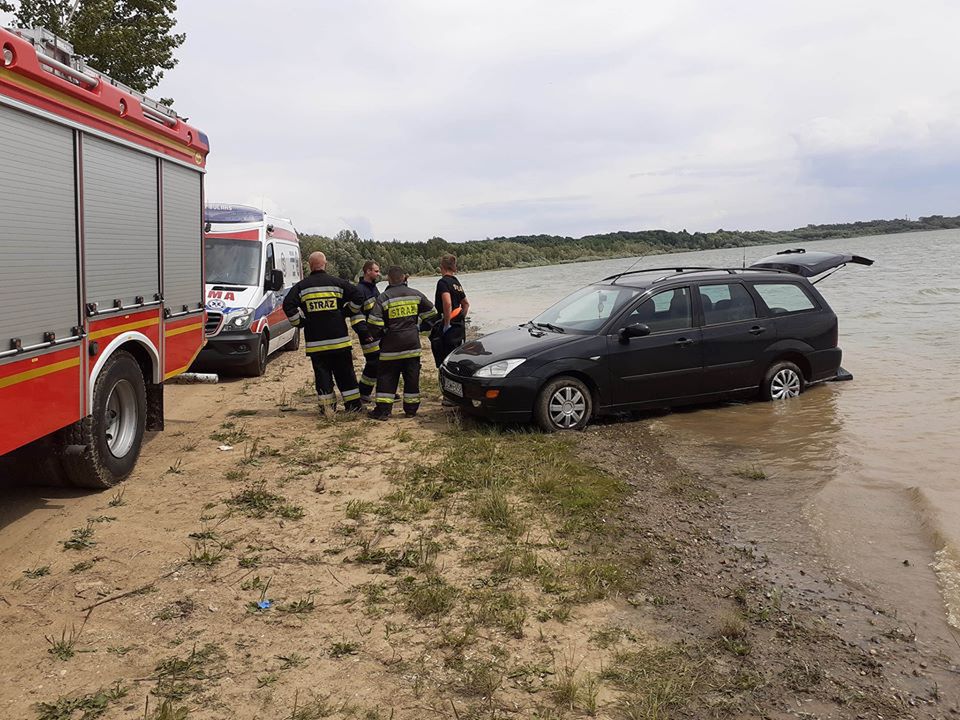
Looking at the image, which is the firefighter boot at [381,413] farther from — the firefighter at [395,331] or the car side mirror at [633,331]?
the car side mirror at [633,331]

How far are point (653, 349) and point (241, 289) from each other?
636 cm

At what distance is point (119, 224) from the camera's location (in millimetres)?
5828

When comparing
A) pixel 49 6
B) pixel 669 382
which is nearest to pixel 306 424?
pixel 669 382

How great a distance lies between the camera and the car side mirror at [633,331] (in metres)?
8.14

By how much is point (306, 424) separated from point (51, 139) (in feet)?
13.7

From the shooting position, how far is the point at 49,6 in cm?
1592

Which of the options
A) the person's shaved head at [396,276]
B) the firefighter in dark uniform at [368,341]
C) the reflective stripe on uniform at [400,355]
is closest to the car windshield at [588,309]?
the reflective stripe on uniform at [400,355]

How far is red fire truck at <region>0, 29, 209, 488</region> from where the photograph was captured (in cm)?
448

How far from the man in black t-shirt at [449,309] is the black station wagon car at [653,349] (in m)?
0.93

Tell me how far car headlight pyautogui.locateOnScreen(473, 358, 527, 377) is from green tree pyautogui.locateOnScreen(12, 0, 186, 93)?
12983mm

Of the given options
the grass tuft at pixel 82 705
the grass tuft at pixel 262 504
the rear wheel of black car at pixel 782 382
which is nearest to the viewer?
the grass tuft at pixel 82 705

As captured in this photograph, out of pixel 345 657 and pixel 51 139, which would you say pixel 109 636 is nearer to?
pixel 345 657

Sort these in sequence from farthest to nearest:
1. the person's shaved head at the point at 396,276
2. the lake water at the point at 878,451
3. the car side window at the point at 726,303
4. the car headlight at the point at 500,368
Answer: the car side window at the point at 726,303, the person's shaved head at the point at 396,276, the car headlight at the point at 500,368, the lake water at the point at 878,451

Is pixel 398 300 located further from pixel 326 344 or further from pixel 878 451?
pixel 878 451
